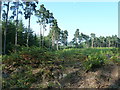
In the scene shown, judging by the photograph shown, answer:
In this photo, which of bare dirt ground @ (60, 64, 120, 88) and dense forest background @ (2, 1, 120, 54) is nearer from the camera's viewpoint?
bare dirt ground @ (60, 64, 120, 88)

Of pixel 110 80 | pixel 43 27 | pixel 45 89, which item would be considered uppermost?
pixel 43 27

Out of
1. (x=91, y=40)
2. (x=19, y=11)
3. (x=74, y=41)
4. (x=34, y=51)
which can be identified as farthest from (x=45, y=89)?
(x=91, y=40)

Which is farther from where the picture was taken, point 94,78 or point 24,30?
point 24,30

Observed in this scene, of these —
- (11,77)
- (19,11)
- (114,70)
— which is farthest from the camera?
(19,11)

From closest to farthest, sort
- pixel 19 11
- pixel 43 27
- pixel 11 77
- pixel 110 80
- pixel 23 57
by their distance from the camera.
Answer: pixel 110 80 → pixel 11 77 → pixel 23 57 → pixel 19 11 → pixel 43 27

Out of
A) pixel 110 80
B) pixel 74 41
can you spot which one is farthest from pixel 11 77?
pixel 74 41

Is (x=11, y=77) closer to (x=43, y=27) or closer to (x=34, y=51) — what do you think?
(x=34, y=51)

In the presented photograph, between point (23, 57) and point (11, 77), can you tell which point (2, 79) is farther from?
point (23, 57)

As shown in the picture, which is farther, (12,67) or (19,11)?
(19,11)

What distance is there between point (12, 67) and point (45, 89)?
1.76m

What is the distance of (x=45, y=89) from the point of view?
3.48m

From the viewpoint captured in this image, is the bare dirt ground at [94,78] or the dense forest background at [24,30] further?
the dense forest background at [24,30]

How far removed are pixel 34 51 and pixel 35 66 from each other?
70 cm

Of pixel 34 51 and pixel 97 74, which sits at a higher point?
pixel 34 51
